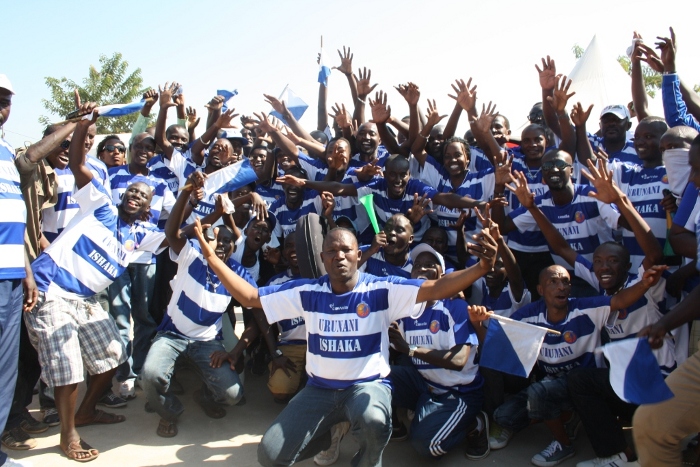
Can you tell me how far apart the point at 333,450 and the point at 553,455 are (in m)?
1.60

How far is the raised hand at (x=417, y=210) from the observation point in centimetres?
540

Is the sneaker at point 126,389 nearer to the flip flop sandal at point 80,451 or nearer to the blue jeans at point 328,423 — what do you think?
the flip flop sandal at point 80,451

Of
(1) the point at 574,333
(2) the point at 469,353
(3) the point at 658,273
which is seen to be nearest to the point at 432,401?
(2) the point at 469,353

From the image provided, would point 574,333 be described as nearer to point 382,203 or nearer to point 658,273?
point 658,273

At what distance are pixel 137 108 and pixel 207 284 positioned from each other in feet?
6.58

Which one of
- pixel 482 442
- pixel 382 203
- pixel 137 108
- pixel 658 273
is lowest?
pixel 482 442

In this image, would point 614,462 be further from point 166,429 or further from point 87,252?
point 87,252

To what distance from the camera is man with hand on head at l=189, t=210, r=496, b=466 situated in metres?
3.77

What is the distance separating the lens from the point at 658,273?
12.3ft

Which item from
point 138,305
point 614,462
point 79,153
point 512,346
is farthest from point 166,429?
point 614,462

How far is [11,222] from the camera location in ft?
13.0

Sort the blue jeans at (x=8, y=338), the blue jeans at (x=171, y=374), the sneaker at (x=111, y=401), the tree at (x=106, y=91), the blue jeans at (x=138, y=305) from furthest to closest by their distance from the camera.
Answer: the tree at (x=106, y=91), the blue jeans at (x=138, y=305), the sneaker at (x=111, y=401), the blue jeans at (x=171, y=374), the blue jeans at (x=8, y=338)

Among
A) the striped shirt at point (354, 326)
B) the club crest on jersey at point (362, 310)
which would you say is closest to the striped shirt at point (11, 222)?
the striped shirt at point (354, 326)

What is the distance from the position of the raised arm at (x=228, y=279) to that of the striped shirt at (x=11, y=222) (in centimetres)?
122
